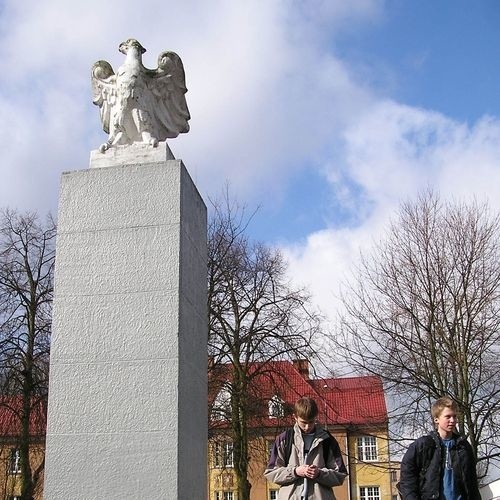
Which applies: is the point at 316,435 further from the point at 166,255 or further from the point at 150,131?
the point at 150,131

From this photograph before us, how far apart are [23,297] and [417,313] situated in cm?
1286

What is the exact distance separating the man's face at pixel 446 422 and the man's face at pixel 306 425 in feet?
2.88

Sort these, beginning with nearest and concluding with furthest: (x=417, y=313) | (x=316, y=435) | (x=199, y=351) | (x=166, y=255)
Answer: (x=316, y=435) < (x=166, y=255) < (x=199, y=351) < (x=417, y=313)

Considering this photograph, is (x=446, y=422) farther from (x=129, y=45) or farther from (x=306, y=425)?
(x=129, y=45)

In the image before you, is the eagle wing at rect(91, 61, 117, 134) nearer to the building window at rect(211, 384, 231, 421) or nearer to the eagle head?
the eagle head

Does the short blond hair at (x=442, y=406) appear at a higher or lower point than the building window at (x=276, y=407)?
lower

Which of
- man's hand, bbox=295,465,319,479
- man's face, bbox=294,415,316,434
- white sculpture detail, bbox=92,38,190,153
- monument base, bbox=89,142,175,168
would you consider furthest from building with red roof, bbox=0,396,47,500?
man's hand, bbox=295,465,319,479

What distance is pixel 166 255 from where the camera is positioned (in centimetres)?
660

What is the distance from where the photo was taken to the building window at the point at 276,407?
22.8m

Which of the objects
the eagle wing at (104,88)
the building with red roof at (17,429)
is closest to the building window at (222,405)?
the building with red roof at (17,429)

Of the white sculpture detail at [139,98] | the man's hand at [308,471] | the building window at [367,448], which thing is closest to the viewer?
the man's hand at [308,471]

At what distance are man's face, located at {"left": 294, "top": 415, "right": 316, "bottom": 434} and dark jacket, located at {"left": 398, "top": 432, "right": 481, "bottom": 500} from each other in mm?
694

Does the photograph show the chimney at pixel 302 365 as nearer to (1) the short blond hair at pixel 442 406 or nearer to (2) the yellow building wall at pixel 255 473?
(2) the yellow building wall at pixel 255 473

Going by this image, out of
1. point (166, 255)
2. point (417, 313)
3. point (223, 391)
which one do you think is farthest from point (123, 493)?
point (223, 391)
